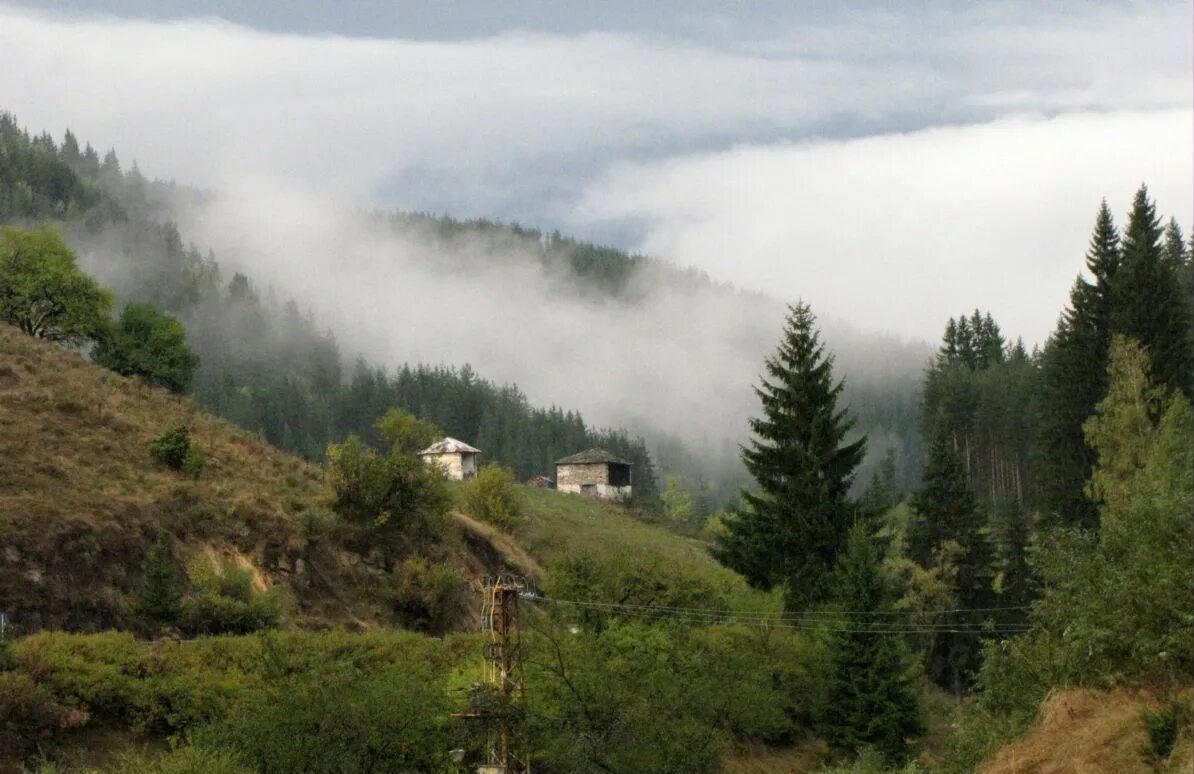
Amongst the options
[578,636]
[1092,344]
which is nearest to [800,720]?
[578,636]

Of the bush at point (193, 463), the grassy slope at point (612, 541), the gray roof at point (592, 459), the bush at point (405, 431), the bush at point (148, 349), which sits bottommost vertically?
the grassy slope at point (612, 541)

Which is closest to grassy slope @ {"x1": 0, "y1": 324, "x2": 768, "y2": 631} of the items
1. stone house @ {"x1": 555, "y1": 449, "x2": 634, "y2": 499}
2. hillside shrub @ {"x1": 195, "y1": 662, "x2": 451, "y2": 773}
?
A: hillside shrub @ {"x1": 195, "y1": 662, "x2": 451, "y2": 773}

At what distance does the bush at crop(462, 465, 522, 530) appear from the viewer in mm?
68188

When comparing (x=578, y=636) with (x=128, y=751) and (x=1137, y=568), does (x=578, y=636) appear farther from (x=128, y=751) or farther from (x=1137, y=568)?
(x=1137, y=568)

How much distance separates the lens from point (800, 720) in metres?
49.6

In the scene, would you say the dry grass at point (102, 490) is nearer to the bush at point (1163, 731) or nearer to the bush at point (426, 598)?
the bush at point (426, 598)

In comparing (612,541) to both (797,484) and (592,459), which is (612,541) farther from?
(592,459)

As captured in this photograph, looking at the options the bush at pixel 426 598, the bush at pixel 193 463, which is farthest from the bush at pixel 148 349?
the bush at pixel 426 598

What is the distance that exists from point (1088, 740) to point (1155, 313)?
48.1m

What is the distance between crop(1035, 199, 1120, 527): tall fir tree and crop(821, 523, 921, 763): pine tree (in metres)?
20.2

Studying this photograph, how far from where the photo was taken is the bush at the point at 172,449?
1916 inches

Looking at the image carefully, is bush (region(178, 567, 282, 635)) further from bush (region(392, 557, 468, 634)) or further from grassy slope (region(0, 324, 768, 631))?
bush (region(392, 557, 468, 634))

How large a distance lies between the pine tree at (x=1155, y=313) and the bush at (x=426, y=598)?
36.2m

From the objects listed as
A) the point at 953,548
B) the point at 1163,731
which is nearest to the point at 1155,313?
the point at 953,548
